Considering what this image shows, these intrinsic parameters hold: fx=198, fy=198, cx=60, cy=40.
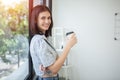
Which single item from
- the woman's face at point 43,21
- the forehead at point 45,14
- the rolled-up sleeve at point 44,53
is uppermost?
the forehead at point 45,14

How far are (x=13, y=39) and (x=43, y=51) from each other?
1.52ft

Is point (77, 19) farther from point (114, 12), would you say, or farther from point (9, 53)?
point (9, 53)

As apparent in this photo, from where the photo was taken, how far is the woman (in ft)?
4.31

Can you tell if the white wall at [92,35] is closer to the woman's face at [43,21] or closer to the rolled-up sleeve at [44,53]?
the woman's face at [43,21]

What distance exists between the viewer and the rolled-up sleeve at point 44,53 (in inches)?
51.3

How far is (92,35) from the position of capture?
3.72 meters

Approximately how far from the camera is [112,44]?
373 cm

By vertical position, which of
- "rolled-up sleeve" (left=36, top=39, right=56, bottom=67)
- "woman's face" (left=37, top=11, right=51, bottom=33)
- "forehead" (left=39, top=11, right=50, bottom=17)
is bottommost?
"rolled-up sleeve" (left=36, top=39, right=56, bottom=67)

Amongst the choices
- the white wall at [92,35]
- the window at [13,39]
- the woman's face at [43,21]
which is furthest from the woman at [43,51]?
the white wall at [92,35]

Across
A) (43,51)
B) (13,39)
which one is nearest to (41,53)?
(43,51)

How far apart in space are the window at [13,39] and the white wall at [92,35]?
1753mm

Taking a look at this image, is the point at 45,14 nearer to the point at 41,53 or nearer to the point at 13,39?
the point at 41,53

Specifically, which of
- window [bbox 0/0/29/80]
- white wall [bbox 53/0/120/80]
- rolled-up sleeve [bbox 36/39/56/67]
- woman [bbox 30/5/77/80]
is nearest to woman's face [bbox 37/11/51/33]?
woman [bbox 30/5/77/80]

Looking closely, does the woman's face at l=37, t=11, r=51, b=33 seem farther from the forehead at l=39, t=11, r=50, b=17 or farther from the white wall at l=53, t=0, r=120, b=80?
the white wall at l=53, t=0, r=120, b=80
